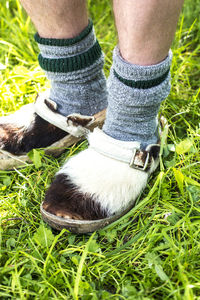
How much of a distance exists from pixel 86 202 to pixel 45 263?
0.19 metres

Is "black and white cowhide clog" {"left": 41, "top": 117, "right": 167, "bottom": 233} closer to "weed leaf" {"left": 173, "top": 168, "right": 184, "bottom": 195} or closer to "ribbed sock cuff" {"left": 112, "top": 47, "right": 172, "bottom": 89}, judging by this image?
"weed leaf" {"left": 173, "top": 168, "right": 184, "bottom": 195}

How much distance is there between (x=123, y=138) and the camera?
36.8 inches

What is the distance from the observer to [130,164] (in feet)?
2.92

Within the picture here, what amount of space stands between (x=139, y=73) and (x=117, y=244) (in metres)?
0.47

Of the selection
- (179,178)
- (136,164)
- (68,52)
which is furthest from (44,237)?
(68,52)

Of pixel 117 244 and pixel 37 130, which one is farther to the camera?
pixel 37 130

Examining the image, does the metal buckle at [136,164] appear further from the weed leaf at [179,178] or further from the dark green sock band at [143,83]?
the dark green sock band at [143,83]

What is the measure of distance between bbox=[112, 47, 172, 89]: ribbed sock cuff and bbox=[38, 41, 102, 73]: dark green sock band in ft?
0.57

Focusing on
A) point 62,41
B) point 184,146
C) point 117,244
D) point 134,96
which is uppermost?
point 62,41

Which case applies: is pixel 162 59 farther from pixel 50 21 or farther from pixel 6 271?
pixel 6 271

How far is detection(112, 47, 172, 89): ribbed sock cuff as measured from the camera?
0.77 meters

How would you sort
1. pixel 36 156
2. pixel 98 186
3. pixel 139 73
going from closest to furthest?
pixel 139 73, pixel 98 186, pixel 36 156

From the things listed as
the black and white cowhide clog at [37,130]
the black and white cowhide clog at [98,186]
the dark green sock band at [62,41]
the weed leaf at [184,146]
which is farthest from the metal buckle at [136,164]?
the dark green sock band at [62,41]

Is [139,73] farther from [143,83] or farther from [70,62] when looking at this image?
[70,62]
